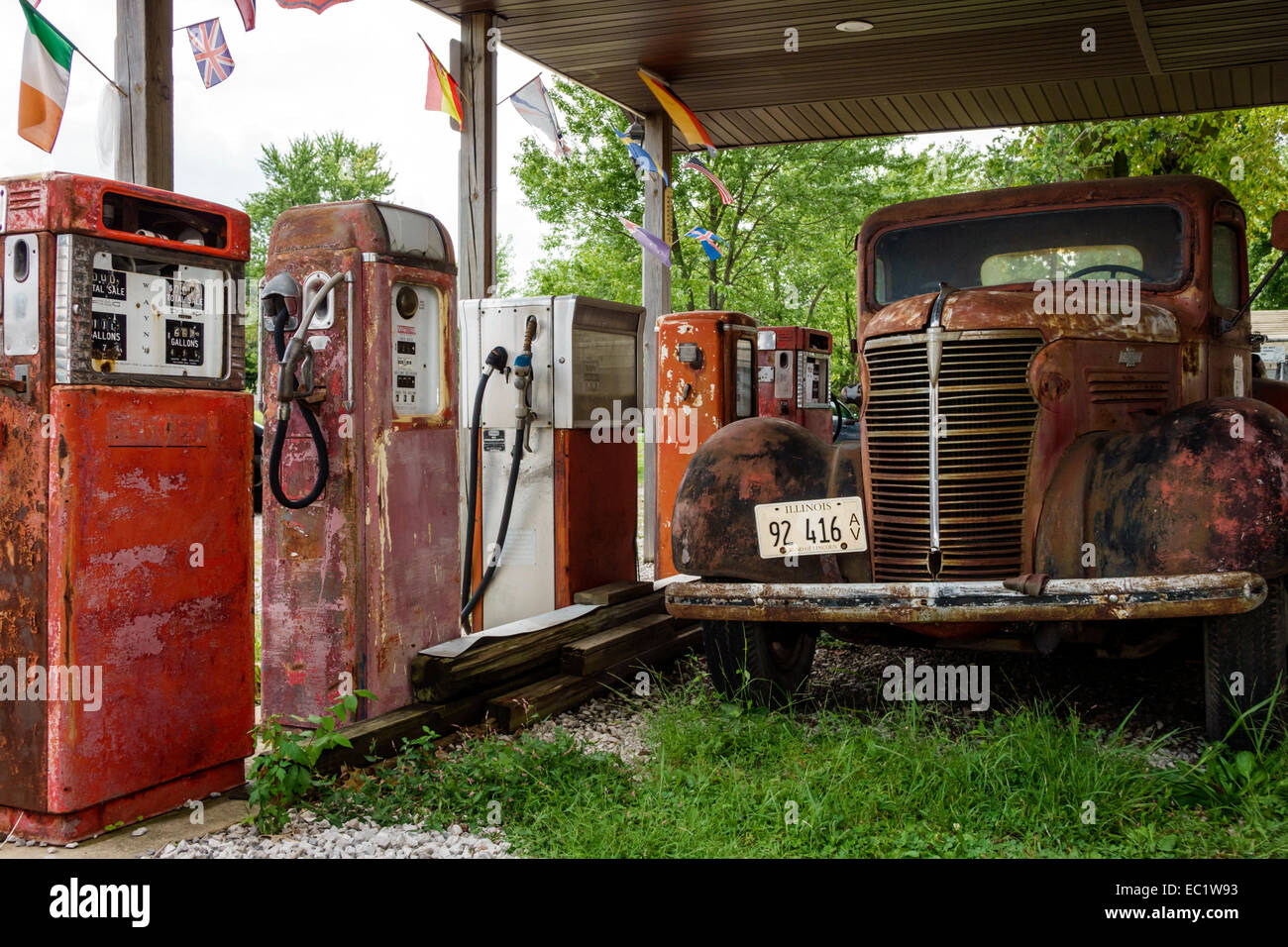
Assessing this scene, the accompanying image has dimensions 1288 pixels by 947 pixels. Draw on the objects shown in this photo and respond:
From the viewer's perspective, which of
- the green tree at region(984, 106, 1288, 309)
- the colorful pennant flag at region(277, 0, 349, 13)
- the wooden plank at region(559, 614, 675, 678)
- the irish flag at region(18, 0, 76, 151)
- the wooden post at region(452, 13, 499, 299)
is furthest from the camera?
the green tree at region(984, 106, 1288, 309)

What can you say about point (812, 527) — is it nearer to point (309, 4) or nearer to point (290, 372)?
point (290, 372)

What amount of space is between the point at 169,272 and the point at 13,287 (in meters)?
0.43

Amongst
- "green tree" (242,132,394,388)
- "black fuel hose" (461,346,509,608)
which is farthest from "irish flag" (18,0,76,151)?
"green tree" (242,132,394,388)

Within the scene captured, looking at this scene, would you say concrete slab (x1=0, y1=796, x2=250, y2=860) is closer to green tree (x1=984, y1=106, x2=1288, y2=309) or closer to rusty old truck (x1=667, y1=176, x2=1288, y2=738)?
rusty old truck (x1=667, y1=176, x2=1288, y2=738)

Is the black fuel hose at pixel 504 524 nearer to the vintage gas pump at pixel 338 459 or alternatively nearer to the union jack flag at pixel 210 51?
the vintage gas pump at pixel 338 459

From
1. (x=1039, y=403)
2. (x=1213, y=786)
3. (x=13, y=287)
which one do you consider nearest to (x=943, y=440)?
(x=1039, y=403)

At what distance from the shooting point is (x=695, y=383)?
7.57m

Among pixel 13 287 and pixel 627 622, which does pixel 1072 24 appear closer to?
pixel 627 622

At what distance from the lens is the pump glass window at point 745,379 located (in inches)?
304

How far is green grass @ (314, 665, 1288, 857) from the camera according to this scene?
313 cm

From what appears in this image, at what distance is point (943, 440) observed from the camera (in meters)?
3.85

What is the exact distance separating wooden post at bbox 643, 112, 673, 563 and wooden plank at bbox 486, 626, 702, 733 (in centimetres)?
263

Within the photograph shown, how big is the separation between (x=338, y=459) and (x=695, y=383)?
392cm

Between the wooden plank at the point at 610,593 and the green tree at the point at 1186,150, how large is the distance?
31.9ft
